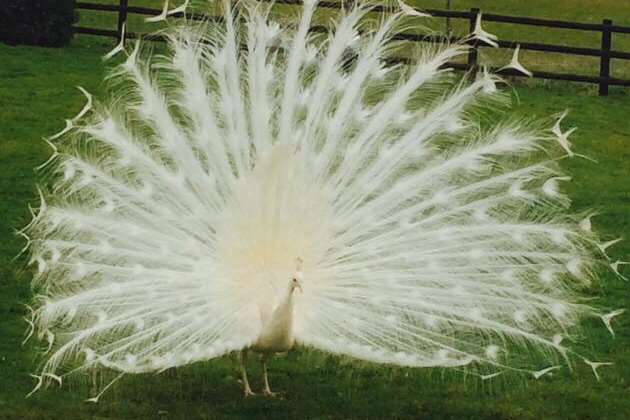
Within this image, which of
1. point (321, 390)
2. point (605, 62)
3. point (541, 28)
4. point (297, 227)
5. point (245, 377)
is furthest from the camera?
point (541, 28)

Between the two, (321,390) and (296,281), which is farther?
(321,390)

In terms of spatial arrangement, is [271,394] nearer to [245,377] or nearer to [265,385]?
[265,385]

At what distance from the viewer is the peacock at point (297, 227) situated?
8297 millimetres

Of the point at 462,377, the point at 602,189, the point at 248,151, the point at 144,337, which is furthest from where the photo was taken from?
the point at 602,189

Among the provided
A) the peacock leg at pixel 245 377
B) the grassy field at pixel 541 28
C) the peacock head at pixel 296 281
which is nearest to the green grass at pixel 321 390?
the peacock leg at pixel 245 377

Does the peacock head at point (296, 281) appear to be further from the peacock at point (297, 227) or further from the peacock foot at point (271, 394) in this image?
the peacock foot at point (271, 394)

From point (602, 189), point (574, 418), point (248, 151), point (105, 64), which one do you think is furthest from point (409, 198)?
point (105, 64)

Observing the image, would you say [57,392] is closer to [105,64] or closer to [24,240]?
[24,240]

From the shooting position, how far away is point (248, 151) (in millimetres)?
8695

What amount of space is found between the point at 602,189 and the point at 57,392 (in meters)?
7.98

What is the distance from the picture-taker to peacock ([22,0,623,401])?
8.30m

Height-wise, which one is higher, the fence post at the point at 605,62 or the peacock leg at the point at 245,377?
the fence post at the point at 605,62

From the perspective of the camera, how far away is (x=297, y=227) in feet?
27.9

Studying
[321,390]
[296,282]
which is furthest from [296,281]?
[321,390]
